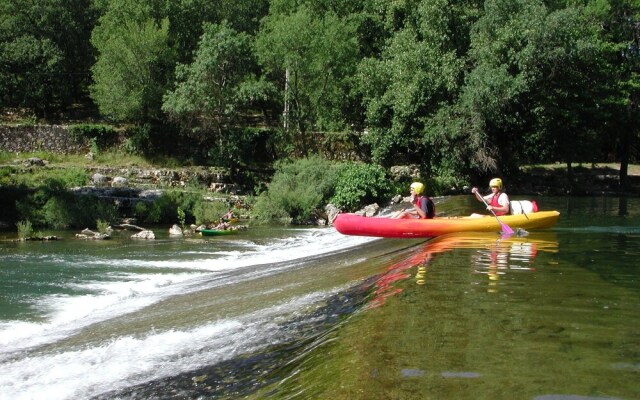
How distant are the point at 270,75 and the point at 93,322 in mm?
28890

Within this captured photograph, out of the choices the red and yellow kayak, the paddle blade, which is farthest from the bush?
the paddle blade

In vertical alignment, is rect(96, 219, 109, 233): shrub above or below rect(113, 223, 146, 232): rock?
above

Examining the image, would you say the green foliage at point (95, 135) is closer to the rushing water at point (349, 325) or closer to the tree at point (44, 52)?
the tree at point (44, 52)

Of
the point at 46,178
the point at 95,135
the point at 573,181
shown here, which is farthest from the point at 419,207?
the point at 95,135

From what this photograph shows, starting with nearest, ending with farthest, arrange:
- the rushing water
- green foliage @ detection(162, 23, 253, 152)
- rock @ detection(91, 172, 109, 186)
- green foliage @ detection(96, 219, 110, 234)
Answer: the rushing water
green foliage @ detection(96, 219, 110, 234)
rock @ detection(91, 172, 109, 186)
green foliage @ detection(162, 23, 253, 152)

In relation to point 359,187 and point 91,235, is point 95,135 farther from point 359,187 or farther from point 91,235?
point 359,187

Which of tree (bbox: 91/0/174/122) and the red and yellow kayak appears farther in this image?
tree (bbox: 91/0/174/122)

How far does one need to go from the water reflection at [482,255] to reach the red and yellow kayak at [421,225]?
7.6 inches

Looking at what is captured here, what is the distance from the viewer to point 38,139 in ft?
118

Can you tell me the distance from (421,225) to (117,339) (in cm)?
736

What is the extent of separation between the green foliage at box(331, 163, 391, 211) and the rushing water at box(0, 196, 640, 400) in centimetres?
1135

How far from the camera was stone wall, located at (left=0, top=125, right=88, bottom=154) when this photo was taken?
3575 centimetres

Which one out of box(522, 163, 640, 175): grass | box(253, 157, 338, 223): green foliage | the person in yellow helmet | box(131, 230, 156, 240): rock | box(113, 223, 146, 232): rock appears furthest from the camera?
box(522, 163, 640, 175): grass

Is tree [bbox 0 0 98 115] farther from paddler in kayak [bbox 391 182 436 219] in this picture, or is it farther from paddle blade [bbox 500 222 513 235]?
paddle blade [bbox 500 222 513 235]
